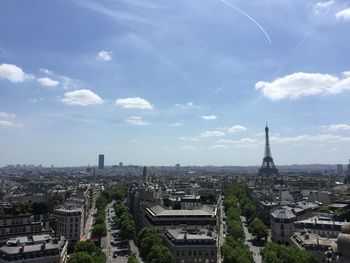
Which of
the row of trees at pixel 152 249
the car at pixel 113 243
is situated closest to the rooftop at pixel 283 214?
the row of trees at pixel 152 249

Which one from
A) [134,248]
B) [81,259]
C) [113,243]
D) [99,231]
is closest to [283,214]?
[134,248]

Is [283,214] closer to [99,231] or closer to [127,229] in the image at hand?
[127,229]

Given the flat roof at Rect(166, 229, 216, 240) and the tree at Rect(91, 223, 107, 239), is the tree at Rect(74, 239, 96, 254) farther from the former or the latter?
the tree at Rect(91, 223, 107, 239)

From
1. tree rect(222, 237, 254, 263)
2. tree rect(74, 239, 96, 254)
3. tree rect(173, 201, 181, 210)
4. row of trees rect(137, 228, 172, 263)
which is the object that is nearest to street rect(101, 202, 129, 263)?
row of trees rect(137, 228, 172, 263)

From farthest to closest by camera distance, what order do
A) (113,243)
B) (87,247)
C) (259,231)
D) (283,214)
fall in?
(113,243) → (259,231) → (283,214) → (87,247)

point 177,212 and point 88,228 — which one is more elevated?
point 177,212

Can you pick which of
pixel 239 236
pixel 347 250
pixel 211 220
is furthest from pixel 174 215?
pixel 347 250

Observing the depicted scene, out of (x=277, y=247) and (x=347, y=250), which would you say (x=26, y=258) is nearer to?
(x=277, y=247)
